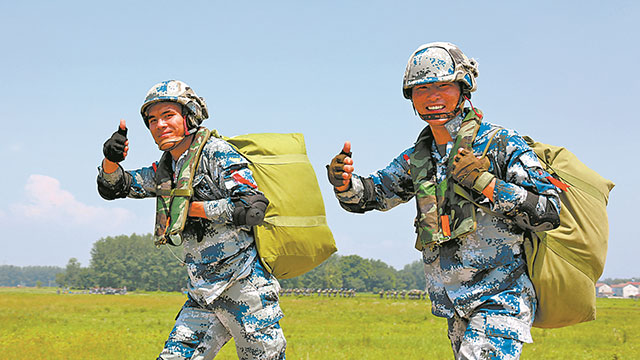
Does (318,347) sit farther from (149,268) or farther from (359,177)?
(149,268)

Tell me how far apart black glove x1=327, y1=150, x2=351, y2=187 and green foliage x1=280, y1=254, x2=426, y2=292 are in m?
117

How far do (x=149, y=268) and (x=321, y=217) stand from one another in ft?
461

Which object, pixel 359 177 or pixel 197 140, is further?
pixel 197 140

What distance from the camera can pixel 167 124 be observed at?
5.31 m

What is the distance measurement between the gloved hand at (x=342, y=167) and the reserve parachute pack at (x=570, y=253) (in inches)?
30.8

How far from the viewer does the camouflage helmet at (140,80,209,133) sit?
209 inches

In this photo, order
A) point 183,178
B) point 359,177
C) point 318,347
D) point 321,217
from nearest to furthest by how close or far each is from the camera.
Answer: point 359,177 < point 183,178 < point 321,217 < point 318,347

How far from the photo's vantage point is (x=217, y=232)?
203 inches

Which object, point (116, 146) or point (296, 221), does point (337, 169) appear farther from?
point (116, 146)

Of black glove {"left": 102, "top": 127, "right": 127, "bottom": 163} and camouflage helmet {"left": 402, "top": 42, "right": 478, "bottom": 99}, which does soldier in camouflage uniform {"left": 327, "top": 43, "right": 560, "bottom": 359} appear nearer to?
camouflage helmet {"left": 402, "top": 42, "right": 478, "bottom": 99}

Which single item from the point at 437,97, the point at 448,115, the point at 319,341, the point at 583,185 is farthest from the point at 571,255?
the point at 319,341

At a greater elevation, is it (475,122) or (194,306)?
(475,122)

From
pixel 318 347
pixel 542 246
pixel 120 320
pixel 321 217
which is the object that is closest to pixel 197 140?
pixel 321 217

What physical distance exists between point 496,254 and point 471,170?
1.99 feet
